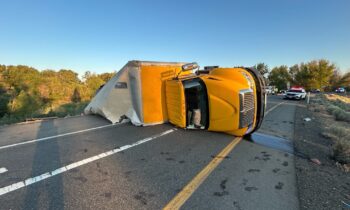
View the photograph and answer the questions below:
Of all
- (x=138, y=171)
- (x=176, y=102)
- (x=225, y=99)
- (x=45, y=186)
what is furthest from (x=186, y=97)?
(x=45, y=186)

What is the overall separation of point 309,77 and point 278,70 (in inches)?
A: 402

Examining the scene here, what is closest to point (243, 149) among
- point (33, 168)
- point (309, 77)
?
point (33, 168)

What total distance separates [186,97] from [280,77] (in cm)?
6206

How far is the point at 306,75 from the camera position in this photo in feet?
167

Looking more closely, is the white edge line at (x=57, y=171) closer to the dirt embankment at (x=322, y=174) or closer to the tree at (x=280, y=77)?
the dirt embankment at (x=322, y=174)

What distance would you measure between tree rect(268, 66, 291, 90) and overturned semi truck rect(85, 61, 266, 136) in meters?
60.2

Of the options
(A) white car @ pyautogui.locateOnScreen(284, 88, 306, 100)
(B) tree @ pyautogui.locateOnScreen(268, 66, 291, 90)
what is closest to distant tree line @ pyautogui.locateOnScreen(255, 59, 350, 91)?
(B) tree @ pyautogui.locateOnScreen(268, 66, 291, 90)

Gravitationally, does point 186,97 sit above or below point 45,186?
above

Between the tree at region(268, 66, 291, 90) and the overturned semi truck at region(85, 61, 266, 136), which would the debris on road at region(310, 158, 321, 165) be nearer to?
the overturned semi truck at region(85, 61, 266, 136)

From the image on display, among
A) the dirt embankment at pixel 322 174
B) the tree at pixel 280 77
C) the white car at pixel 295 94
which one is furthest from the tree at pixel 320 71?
the dirt embankment at pixel 322 174

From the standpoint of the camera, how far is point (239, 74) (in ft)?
17.4

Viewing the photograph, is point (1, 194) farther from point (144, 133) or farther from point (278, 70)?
point (278, 70)

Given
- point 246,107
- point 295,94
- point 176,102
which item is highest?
point 176,102

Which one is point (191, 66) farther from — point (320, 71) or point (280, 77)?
point (280, 77)
